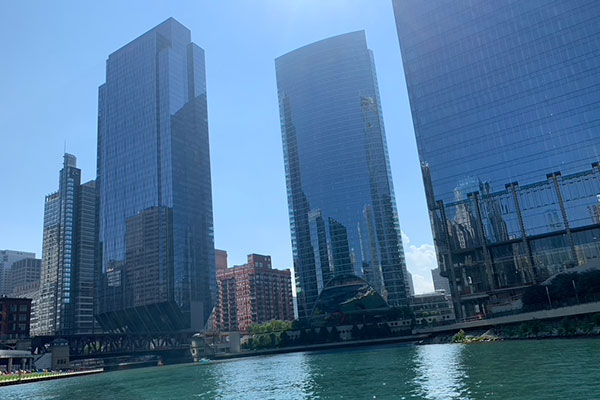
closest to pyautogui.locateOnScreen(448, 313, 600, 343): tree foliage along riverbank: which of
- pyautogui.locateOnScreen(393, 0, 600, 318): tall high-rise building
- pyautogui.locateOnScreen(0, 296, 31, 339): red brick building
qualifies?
pyautogui.locateOnScreen(393, 0, 600, 318): tall high-rise building

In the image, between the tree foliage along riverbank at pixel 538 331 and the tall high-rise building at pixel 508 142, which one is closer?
the tree foliage along riverbank at pixel 538 331

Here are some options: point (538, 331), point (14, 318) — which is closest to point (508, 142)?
point (538, 331)

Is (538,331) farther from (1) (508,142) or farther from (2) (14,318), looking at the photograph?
(2) (14,318)

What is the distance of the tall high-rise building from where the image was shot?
13775 centimetres

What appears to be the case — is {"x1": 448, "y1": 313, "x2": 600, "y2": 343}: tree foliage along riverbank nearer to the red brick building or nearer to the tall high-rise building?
the tall high-rise building

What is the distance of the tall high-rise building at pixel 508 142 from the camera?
137750 mm

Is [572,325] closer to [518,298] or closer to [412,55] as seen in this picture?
[518,298]

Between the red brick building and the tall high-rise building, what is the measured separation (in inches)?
6101

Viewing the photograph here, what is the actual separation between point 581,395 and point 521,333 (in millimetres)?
73406

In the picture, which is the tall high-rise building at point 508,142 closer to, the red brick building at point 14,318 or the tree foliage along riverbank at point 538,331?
the tree foliage along riverbank at point 538,331

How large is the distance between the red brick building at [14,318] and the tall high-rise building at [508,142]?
508ft

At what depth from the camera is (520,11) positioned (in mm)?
154875

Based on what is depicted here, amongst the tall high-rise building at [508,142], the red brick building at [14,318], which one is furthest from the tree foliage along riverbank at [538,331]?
the red brick building at [14,318]

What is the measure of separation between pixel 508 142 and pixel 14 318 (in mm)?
185269
